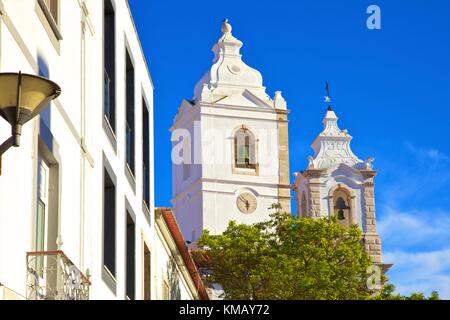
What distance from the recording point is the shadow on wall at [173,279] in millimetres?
27073

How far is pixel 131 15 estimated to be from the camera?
843 inches

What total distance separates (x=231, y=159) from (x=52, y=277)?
58.7 metres

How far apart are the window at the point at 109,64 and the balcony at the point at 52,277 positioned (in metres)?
5.46

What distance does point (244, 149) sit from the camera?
238ft

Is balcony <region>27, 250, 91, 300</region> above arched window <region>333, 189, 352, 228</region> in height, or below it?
below

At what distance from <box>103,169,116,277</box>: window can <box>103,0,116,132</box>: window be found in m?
0.99

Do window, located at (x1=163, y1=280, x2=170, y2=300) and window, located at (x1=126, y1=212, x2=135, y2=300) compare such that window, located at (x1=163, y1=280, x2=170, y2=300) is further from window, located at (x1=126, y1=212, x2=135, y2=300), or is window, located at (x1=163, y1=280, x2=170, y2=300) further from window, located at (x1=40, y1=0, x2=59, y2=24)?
window, located at (x1=40, y1=0, x2=59, y2=24)

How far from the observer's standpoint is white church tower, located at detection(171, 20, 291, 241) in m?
71.1

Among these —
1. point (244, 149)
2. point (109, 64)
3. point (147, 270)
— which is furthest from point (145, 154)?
point (244, 149)

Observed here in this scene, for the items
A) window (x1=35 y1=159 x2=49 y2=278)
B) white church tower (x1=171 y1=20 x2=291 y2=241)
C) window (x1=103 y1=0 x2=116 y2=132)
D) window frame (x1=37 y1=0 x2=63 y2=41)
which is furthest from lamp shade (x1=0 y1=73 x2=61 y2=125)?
white church tower (x1=171 y1=20 x2=291 y2=241)
